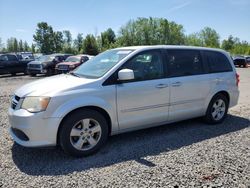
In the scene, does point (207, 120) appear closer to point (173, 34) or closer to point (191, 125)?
point (191, 125)

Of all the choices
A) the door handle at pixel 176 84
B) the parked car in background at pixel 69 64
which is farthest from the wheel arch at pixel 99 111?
the parked car in background at pixel 69 64

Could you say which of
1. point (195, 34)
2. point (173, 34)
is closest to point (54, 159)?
point (173, 34)

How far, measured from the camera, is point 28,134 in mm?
4199

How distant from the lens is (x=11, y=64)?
66.9ft

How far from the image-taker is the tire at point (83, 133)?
14.2 ft

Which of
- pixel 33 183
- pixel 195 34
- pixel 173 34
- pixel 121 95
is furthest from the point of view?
pixel 195 34

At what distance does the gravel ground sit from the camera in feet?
12.2

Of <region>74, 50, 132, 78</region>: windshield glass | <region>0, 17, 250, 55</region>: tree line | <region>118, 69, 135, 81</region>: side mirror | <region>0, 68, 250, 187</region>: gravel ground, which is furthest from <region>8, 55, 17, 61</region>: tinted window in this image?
<region>0, 17, 250, 55</region>: tree line

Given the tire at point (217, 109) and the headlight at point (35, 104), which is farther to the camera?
the tire at point (217, 109)

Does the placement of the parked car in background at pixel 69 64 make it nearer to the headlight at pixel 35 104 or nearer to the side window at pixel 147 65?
the side window at pixel 147 65

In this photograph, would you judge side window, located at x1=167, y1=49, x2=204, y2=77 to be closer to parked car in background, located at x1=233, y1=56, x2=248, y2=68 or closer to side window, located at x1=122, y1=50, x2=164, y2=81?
side window, located at x1=122, y1=50, x2=164, y2=81

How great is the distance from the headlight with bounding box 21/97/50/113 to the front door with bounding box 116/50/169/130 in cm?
120

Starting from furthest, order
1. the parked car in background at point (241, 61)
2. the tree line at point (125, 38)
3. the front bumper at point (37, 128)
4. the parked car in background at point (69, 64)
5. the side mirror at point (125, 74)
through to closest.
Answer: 1. the tree line at point (125, 38)
2. the parked car in background at point (241, 61)
3. the parked car in background at point (69, 64)
4. the side mirror at point (125, 74)
5. the front bumper at point (37, 128)

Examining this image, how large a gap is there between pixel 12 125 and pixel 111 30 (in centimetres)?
10122
